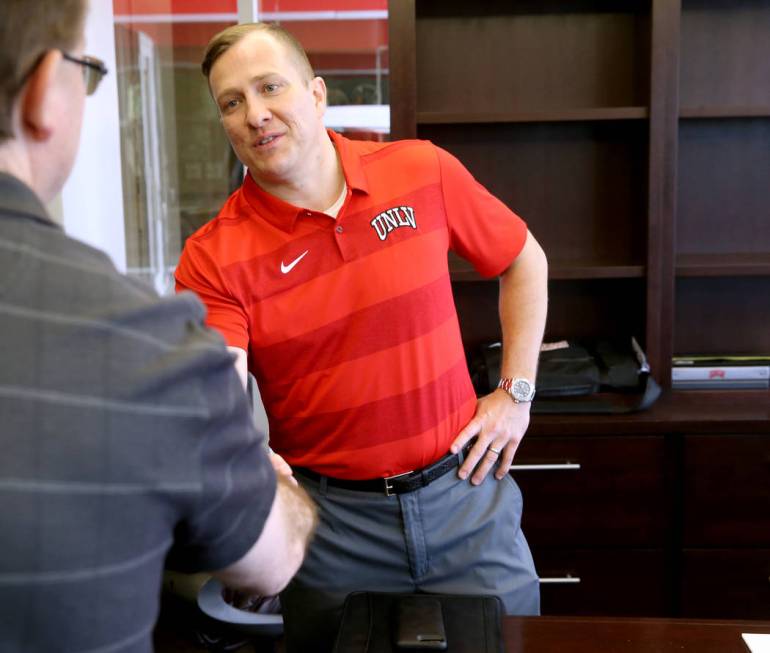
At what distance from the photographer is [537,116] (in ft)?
8.64

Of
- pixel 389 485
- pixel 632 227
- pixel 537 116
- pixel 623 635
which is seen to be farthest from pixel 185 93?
pixel 623 635

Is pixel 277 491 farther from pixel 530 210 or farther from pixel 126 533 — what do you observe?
pixel 530 210

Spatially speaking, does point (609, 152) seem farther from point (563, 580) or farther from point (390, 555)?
point (390, 555)

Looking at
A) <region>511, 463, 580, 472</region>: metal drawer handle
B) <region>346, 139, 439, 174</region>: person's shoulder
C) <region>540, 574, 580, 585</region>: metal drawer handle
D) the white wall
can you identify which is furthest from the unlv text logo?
<region>540, 574, 580, 585</region>: metal drawer handle

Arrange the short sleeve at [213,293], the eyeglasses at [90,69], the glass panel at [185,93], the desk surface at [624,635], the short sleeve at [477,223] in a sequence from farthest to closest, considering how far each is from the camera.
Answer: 1. the glass panel at [185,93]
2. the short sleeve at [477,223]
3. the short sleeve at [213,293]
4. the desk surface at [624,635]
5. the eyeglasses at [90,69]

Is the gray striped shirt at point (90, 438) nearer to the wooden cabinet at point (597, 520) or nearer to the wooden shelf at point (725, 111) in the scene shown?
the wooden cabinet at point (597, 520)

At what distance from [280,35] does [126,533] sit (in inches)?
48.5

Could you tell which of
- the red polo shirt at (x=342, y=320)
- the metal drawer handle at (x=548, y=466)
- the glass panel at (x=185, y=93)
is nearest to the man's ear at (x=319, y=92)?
the red polo shirt at (x=342, y=320)

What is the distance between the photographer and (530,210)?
2895 mm

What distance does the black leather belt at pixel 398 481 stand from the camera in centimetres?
167

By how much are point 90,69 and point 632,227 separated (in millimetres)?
2269

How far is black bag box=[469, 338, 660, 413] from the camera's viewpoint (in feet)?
8.32

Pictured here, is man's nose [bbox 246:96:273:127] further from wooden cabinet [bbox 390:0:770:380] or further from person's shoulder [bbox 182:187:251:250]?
wooden cabinet [bbox 390:0:770:380]

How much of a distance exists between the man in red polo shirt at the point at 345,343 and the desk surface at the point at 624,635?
0.41 meters
